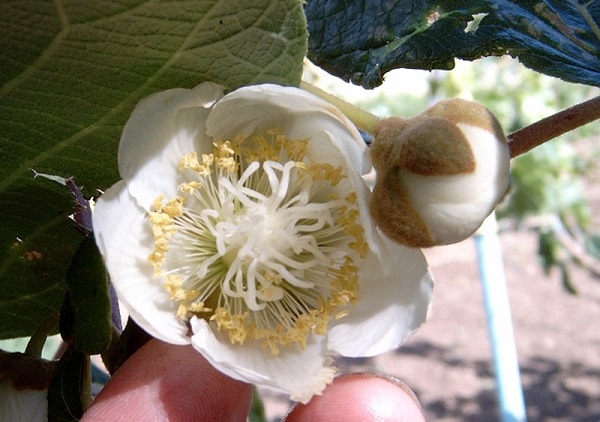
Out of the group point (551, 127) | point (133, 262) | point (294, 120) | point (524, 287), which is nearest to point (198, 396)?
point (133, 262)

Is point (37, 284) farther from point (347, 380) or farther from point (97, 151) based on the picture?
point (347, 380)

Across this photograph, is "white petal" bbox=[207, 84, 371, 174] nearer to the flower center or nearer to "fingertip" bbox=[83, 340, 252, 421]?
the flower center

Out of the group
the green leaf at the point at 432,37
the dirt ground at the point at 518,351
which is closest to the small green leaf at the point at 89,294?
A: the green leaf at the point at 432,37

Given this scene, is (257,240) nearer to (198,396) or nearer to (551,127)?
(198,396)

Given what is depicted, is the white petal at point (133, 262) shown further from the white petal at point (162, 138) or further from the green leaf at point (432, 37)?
the green leaf at point (432, 37)

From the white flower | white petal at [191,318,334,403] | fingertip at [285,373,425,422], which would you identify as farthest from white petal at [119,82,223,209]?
fingertip at [285,373,425,422]

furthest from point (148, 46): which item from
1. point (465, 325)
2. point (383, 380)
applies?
point (465, 325)
